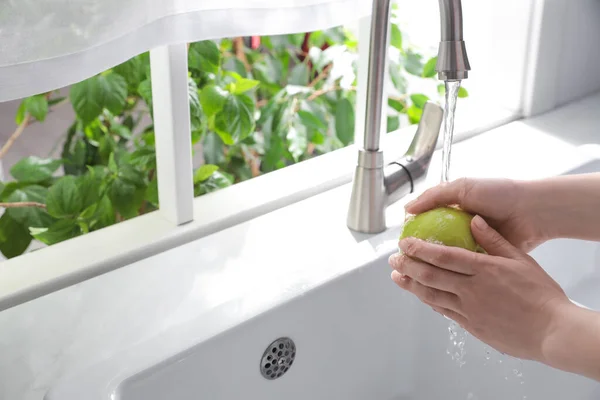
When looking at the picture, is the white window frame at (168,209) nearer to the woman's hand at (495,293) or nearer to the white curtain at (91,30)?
the white curtain at (91,30)

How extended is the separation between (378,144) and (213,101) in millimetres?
279

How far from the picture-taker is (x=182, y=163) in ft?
3.39

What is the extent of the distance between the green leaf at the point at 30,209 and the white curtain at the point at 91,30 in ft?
1.23

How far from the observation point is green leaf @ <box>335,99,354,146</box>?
138cm

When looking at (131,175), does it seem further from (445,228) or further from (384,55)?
(445,228)

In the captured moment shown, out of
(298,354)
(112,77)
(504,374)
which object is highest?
(112,77)

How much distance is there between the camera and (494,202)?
88cm

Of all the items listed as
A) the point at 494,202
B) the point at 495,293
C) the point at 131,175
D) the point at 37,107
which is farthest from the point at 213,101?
the point at 495,293

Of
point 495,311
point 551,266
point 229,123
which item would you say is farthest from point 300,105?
point 495,311

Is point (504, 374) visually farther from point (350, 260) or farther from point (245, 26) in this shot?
point (245, 26)

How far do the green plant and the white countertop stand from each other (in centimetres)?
15

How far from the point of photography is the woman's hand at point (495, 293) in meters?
0.72

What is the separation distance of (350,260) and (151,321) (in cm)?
25

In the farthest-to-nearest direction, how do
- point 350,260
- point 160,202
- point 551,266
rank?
point 551,266 < point 160,202 < point 350,260
